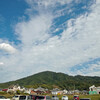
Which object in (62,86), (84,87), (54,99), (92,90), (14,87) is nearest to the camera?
(54,99)

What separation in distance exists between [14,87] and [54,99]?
71557mm

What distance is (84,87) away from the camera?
471 feet

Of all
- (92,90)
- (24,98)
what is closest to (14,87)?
(92,90)

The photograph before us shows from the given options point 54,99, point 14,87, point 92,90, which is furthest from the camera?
point 14,87

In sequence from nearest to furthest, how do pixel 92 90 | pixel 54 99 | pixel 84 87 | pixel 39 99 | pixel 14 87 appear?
pixel 39 99 < pixel 54 99 < pixel 92 90 < pixel 14 87 < pixel 84 87

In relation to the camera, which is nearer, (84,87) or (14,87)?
(14,87)

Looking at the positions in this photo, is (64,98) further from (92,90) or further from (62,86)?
(62,86)

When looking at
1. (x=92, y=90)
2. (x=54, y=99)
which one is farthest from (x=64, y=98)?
(x=92, y=90)

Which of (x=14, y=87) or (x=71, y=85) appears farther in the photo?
(x=71, y=85)

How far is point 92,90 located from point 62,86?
93778 mm

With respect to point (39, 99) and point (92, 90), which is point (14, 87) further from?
point (39, 99)

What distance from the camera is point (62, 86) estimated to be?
165 metres

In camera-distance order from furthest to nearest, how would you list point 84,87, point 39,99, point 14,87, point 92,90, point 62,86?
point 62,86 → point 84,87 → point 14,87 → point 92,90 → point 39,99

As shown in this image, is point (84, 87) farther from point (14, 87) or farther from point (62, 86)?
point (14, 87)
